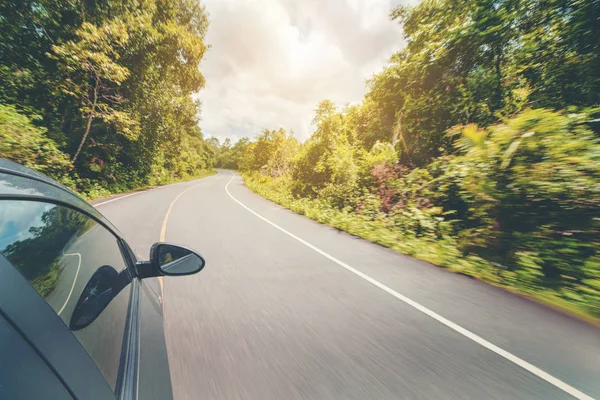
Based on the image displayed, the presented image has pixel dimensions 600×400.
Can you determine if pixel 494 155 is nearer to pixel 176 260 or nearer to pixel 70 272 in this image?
pixel 176 260

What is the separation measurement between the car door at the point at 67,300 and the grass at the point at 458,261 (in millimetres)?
5215

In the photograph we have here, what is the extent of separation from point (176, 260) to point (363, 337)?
7.45 feet

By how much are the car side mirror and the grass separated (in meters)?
4.95

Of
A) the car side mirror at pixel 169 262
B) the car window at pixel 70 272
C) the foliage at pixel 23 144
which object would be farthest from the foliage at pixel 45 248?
the foliage at pixel 23 144

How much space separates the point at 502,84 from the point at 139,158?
24.2 metres

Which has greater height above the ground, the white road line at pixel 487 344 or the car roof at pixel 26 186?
the car roof at pixel 26 186

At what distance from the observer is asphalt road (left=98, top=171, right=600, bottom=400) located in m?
2.23

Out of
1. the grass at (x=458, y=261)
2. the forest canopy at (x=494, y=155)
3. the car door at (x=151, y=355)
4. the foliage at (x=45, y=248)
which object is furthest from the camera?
the forest canopy at (x=494, y=155)

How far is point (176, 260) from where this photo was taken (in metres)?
1.78

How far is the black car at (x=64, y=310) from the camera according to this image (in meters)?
0.63

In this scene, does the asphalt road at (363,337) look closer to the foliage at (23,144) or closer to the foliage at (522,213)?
the foliage at (522,213)

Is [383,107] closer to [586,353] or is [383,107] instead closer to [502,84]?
[502,84]

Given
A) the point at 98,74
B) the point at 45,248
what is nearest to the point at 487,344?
the point at 45,248

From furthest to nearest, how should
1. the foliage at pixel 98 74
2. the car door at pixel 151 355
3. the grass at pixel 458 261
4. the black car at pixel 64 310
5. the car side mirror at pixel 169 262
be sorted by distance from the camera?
the foliage at pixel 98 74
the grass at pixel 458 261
the car side mirror at pixel 169 262
the car door at pixel 151 355
the black car at pixel 64 310
